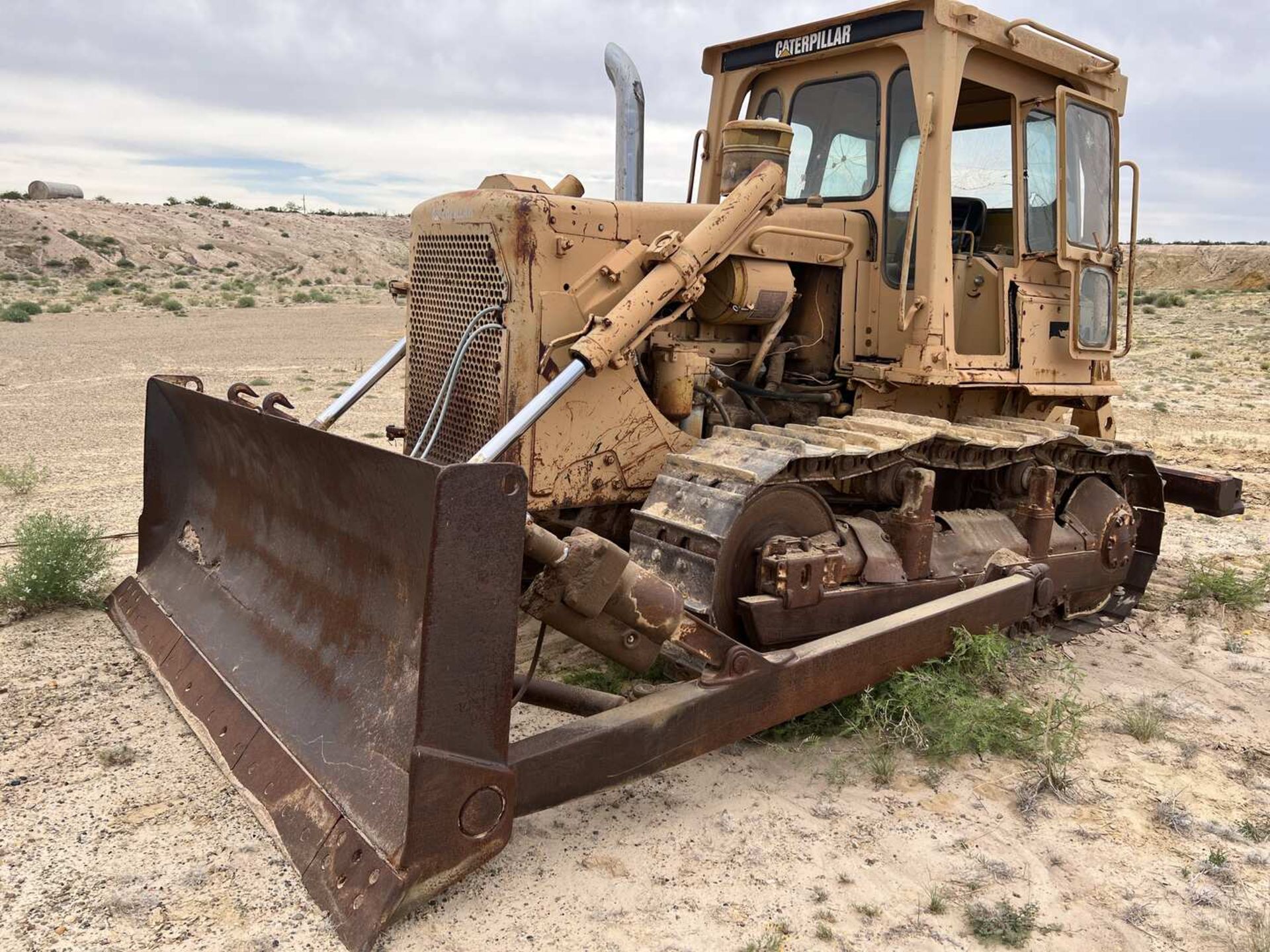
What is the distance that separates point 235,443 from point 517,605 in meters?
2.18

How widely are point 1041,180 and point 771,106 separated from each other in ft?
5.33

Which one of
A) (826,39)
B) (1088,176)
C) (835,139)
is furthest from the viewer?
(1088,176)

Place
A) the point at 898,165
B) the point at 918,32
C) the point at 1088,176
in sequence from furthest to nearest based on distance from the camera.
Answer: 1. the point at 1088,176
2. the point at 898,165
3. the point at 918,32

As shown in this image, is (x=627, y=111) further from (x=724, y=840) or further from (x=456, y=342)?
(x=724, y=840)

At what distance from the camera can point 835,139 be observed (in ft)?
18.9

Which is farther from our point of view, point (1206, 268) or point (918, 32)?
point (1206, 268)

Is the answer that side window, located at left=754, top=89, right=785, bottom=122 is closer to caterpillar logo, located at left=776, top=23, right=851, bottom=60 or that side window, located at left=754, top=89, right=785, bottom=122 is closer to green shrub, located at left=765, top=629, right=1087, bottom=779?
caterpillar logo, located at left=776, top=23, right=851, bottom=60

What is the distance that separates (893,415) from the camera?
16.3 feet

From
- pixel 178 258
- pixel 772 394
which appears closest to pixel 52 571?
pixel 772 394

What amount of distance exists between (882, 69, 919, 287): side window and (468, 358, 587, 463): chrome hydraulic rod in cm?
215

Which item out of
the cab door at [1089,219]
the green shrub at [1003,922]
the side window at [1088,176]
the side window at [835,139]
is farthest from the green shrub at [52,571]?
the side window at [1088,176]

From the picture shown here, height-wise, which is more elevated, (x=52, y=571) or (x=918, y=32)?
(x=918, y=32)

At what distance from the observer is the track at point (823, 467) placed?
4066 mm

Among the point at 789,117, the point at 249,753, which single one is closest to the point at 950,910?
the point at 249,753
